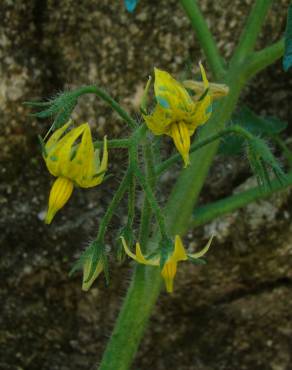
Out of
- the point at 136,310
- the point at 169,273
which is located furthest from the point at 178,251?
the point at 136,310

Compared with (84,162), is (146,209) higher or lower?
lower

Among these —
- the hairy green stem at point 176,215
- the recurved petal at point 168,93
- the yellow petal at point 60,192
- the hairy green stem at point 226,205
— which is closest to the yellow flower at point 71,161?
the yellow petal at point 60,192

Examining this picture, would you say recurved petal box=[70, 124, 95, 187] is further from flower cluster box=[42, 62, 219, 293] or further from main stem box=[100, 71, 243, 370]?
main stem box=[100, 71, 243, 370]

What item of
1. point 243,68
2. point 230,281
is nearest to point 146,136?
point 243,68

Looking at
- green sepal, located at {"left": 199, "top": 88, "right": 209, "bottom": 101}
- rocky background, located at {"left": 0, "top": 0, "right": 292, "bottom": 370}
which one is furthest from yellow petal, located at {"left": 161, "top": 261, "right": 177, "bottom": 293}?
rocky background, located at {"left": 0, "top": 0, "right": 292, "bottom": 370}

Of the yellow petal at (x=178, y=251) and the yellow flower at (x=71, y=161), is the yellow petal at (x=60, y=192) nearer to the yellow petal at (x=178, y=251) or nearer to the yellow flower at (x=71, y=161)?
the yellow flower at (x=71, y=161)

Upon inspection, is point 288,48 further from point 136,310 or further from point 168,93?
point 136,310
